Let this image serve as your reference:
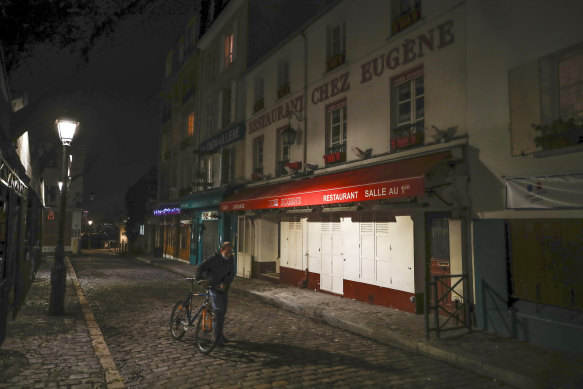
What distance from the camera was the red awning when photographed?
805 cm

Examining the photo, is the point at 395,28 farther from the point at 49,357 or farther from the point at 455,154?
the point at 49,357

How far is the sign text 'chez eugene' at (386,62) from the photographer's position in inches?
351

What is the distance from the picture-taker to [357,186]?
30.2ft

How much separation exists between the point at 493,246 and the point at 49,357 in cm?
758

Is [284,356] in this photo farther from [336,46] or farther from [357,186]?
[336,46]

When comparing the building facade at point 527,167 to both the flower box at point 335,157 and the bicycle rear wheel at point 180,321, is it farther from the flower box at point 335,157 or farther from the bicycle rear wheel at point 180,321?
the bicycle rear wheel at point 180,321

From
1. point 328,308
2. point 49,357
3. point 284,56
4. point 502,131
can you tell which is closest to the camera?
point 49,357

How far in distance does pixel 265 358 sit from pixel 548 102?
621 centimetres

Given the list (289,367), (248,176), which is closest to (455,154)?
(289,367)

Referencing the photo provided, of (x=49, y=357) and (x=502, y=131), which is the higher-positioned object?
(x=502, y=131)

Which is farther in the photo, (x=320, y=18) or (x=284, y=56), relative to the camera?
(x=284, y=56)

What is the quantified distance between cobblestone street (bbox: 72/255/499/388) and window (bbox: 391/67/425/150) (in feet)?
15.1

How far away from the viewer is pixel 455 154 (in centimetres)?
820

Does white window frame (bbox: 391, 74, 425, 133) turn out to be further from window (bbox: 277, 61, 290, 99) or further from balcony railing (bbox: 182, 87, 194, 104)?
balcony railing (bbox: 182, 87, 194, 104)
